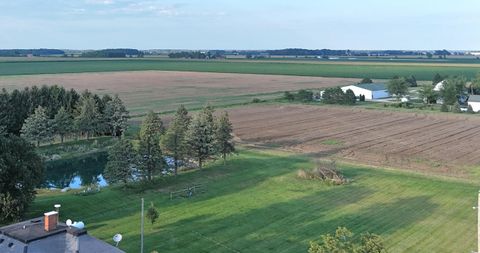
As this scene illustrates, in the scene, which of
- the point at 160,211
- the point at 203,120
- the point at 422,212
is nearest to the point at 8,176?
the point at 160,211

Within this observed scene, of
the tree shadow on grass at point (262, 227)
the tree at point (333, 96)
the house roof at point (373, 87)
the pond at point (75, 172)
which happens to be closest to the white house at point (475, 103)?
the house roof at point (373, 87)

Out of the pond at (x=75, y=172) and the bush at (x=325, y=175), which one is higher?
the bush at (x=325, y=175)

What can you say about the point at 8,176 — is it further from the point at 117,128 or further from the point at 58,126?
the point at 117,128

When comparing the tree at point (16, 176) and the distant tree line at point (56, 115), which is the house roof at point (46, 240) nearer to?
the tree at point (16, 176)

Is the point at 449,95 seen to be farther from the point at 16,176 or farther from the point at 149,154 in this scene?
the point at 16,176

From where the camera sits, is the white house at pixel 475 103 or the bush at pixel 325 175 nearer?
the bush at pixel 325 175

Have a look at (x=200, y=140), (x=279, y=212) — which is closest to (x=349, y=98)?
(x=200, y=140)
